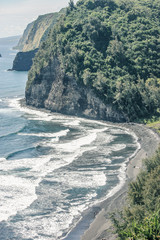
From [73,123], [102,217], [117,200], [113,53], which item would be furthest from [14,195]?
[113,53]

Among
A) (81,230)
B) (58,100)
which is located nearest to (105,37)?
(58,100)

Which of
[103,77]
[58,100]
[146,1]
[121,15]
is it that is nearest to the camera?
[103,77]

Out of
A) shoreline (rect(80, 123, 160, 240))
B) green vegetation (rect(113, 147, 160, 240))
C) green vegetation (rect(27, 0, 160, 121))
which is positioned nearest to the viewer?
green vegetation (rect(113, 147, 160, 240))

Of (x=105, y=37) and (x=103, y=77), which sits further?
(x=105, y=37)

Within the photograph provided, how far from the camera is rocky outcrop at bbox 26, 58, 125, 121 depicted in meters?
108

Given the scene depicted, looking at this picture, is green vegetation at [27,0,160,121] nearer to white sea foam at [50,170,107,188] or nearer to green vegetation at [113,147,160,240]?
white sea foam at [50,170,107,188]

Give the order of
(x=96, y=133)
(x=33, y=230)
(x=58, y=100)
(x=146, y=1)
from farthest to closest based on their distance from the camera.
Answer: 1. (x=146, y=1)
2. (x=58, y=100)
3. (x=96, y=133)
4. (x=33, y=230)

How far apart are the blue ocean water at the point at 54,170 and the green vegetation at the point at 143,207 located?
9584mm

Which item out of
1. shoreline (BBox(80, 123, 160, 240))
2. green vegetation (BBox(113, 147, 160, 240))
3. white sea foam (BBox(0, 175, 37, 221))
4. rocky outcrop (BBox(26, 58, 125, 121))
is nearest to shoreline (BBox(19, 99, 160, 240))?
shoreline (BBox(80, 123, 160, 240))

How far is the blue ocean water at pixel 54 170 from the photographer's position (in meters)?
50.1

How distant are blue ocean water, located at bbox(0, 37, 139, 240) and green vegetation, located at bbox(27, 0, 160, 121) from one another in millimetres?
12536

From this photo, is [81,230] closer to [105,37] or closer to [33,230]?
[33,230]

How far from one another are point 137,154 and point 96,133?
65.9 feet

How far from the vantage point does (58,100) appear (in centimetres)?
12094
